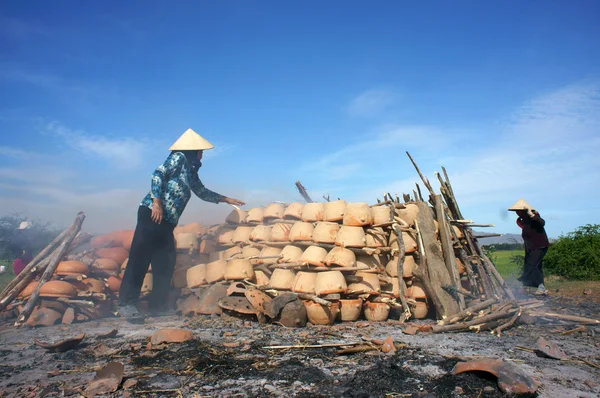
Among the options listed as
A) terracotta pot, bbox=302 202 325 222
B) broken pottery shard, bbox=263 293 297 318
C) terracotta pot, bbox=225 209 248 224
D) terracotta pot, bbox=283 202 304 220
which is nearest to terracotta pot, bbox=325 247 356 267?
broken pottery shard, bbox=263 293 297 318

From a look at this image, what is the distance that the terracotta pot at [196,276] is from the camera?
742 cm

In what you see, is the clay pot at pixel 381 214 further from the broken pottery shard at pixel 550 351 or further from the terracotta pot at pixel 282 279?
the broken pottery shard at pixel 550 351

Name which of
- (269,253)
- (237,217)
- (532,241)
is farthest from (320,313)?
(532,241)

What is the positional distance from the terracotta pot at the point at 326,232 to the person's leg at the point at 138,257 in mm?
2778

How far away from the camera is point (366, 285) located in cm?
641

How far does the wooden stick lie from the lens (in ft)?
21.4

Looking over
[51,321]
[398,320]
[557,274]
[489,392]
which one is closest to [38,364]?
[51,321]

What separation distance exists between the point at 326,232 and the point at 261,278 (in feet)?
4.68

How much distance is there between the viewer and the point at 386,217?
23.0 ft

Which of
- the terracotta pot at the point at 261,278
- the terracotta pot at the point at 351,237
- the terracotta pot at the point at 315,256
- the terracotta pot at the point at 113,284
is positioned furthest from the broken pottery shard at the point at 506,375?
the terracotta pot at the point at 113,284

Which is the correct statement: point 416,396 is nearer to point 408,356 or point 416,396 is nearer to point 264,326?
point 408,356

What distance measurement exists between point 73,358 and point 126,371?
0.99 meters

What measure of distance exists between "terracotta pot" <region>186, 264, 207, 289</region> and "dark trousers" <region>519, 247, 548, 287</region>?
7.93 m

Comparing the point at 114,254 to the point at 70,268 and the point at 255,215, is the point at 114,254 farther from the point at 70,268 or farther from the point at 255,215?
the point at 255,215
